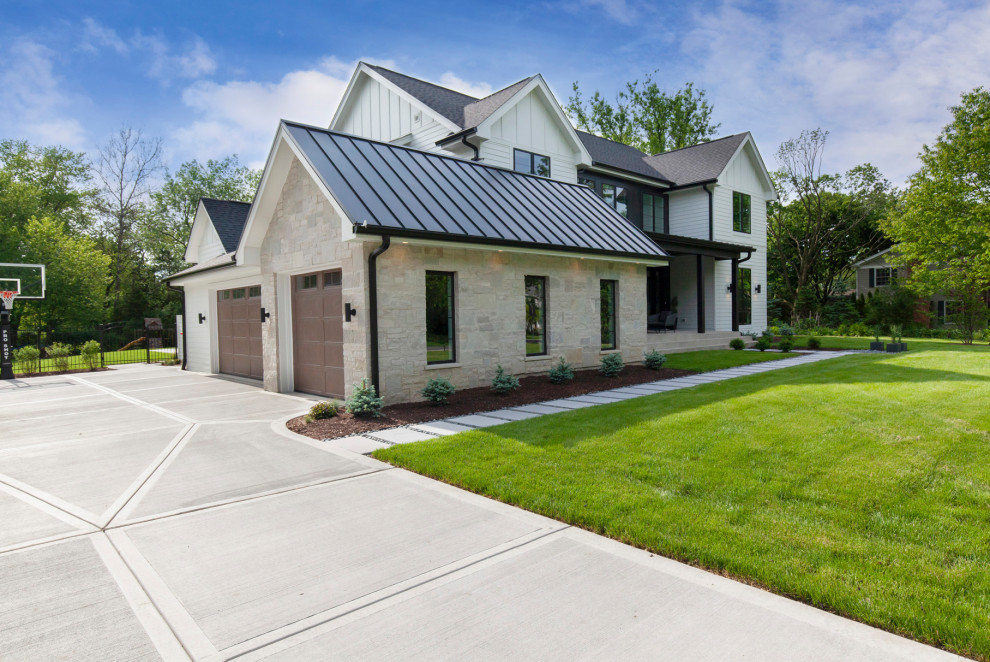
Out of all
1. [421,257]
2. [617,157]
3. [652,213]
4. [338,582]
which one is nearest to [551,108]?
[617,157]

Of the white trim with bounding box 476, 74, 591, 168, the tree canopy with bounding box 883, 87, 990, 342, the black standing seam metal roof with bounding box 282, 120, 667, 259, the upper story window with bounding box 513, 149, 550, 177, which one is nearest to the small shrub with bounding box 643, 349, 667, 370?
the black standing seam metal roof with bounding box 282, 120, 667, 259

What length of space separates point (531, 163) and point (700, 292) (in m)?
7.79

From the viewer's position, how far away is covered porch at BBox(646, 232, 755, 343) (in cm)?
2008

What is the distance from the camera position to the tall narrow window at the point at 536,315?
11.5 m

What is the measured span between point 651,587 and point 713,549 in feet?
1.95

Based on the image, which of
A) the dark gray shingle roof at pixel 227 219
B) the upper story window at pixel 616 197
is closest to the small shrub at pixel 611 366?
the upper story window at pixel 616 197

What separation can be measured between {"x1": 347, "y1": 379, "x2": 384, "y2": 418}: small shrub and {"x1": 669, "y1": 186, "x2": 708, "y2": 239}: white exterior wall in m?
17.5

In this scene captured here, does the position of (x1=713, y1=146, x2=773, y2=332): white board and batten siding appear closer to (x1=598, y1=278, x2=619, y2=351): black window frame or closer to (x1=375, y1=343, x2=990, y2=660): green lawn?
(x1=598, y1=278, x2=619, y2=351): black window frame

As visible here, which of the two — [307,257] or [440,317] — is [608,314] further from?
[307,257]

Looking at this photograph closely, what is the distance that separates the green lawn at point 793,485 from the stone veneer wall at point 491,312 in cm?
270

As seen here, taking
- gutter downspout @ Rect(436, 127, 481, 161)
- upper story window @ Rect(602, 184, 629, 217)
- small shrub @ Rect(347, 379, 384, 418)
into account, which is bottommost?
small shrub @ Rect(347, 379, 384, 418)

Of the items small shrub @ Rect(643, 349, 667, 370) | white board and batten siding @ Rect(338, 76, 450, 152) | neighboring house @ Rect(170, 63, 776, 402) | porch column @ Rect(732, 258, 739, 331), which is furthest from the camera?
porch column @ Rect(732, 258, 739, 331)

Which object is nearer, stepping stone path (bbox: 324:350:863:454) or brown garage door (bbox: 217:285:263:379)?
stepping stone path (bbox: 324:350:863:454)

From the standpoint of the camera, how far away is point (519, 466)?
5441 millimetres
